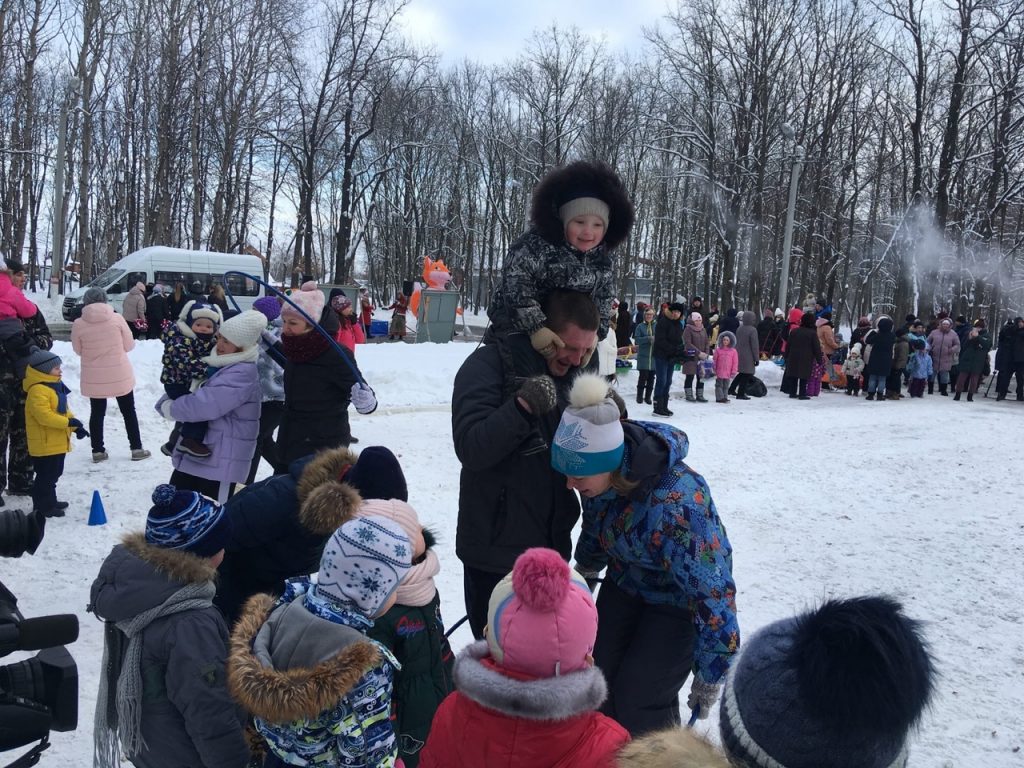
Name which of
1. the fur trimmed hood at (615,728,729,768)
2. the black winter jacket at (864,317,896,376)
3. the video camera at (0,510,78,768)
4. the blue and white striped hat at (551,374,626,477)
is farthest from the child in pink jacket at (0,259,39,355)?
the black winter jacket at (864,317,896,376)

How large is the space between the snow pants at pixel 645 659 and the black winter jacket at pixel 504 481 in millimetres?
345

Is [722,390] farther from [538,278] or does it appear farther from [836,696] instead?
[836,696]

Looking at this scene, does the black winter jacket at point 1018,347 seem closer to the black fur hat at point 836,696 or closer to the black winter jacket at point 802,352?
the black winter jacket at point 802,352

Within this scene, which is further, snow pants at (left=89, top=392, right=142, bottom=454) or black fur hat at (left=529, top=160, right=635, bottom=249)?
snow pants at (left=89, top=392, right=142, bottom=454)

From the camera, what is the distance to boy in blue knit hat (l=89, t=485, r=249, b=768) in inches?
97.1

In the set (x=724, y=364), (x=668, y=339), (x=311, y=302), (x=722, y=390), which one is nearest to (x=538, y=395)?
(x=311, y=302)

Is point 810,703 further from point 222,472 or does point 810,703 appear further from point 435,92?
point 435,92

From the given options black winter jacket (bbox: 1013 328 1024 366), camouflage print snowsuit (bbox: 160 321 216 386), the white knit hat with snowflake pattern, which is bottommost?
the white knit hat with snowflake pattern

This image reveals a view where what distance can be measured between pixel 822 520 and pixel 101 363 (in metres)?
7.35

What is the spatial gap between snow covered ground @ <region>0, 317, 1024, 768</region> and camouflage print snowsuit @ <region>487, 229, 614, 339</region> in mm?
1764

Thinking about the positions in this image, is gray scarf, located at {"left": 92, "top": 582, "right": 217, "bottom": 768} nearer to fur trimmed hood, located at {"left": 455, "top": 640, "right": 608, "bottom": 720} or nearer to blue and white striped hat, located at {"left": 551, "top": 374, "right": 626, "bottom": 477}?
fur trimmed hood, located at {"left": 455, "top": 640, "right": 608, "bottom": 720}

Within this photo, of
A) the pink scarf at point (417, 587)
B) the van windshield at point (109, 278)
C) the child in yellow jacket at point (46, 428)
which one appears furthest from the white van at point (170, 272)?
the pink scarf at point (417, 587)

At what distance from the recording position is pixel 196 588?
260cm

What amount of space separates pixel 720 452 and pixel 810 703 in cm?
864
